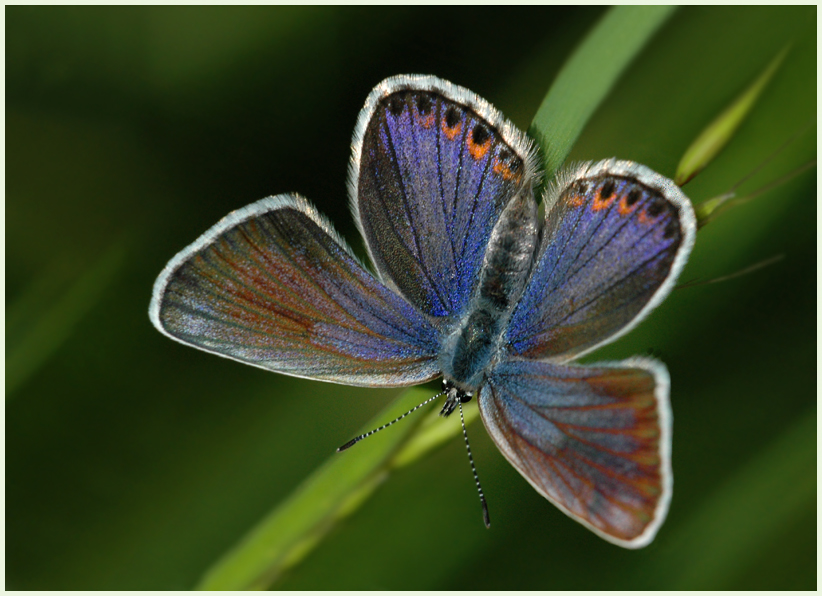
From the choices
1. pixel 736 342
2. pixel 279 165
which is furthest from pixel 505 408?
pixel 279 165

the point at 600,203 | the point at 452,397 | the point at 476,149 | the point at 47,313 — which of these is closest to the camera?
the point at 452,397

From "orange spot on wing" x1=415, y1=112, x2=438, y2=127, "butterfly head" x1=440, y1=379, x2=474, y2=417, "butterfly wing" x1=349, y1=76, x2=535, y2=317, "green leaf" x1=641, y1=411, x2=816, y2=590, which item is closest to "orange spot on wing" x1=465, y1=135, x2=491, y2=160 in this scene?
"butterfly wing" x1=349, y1=76, x2=535, y2=317

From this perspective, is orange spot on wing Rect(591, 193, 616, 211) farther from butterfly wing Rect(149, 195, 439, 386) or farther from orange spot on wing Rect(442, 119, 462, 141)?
butterfly wing Rect(149, 195, 439, 386)

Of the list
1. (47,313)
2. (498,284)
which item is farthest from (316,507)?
(47,313)

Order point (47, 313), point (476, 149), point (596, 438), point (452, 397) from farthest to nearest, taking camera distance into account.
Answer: point (47, 313) → point (476, 149) → point (452, 397) → point (596, 438)

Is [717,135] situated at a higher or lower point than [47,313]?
lower

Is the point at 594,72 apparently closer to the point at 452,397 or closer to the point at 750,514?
the point at 452,397

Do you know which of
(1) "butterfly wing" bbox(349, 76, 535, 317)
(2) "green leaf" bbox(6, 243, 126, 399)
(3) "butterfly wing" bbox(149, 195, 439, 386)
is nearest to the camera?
(3) "butterfly wing" bbox(149, 195, 439, 386)
